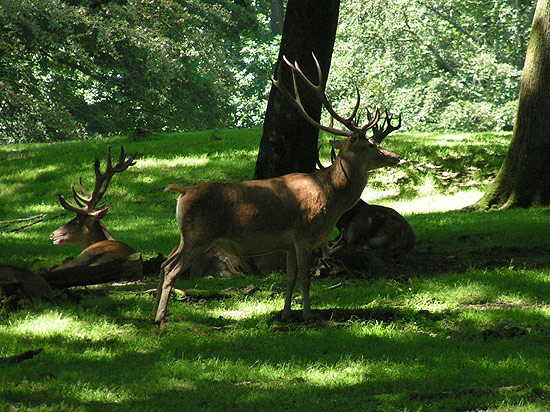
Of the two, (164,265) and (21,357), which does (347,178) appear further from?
(21,357)

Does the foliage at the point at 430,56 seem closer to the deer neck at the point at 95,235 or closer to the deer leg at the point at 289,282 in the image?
the deer neck at the point at 95,235

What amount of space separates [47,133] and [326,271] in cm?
2065

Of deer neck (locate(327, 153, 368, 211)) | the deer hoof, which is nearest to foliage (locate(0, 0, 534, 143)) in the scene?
deer neck (locate(327, 153, 368, 211))

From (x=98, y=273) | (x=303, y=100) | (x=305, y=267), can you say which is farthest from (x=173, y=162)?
(x=305, y=267)

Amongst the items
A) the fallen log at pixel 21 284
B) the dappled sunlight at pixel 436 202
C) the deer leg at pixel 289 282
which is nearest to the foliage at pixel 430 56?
the dappled sunlight at pixel 436 202

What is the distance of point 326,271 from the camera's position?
33.7 ft

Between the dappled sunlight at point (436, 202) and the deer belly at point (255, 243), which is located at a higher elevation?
the deer belly at point (255, 243)

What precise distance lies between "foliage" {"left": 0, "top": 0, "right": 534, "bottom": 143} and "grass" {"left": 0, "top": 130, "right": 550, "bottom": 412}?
16450mm

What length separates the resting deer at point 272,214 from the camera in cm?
746

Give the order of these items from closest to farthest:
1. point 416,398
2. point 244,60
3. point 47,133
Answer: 1. point 416,398
2. point 47,133
3. point 244,60

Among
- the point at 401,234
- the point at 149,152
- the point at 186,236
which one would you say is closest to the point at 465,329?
the point at 186,236

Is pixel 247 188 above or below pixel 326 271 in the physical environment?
above

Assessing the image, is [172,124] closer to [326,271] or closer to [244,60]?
[244,60]

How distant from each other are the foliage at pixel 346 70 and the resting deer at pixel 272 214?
65.4ft
